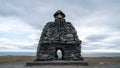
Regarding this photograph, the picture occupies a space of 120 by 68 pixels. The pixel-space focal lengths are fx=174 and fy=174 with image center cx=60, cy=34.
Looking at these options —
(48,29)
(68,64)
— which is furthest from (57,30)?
(68,64)

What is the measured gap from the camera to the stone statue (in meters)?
17.8

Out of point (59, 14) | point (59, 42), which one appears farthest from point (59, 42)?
point (59, 14)

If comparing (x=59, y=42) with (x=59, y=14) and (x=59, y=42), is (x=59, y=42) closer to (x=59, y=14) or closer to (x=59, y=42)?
(x=59, y=42)

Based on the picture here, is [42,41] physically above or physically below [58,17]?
below

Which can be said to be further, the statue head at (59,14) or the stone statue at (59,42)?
the statue head at (59,14)

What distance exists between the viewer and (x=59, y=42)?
18.0 m

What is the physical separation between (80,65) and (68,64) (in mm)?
1115

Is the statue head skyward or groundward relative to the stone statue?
skyward

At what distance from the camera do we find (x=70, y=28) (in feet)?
60.5

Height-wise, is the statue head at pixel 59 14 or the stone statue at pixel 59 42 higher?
the statue head at pixel 59 14

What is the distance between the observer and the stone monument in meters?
17.8

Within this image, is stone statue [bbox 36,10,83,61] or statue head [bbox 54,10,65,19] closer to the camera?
stone statue [bbox 36,10,83,61]

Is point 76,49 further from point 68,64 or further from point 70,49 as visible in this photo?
point 68,64

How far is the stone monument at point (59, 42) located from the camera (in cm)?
1784
